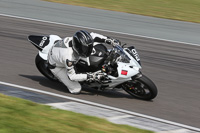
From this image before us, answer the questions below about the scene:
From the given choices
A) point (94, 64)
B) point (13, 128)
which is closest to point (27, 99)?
point (94, 64)

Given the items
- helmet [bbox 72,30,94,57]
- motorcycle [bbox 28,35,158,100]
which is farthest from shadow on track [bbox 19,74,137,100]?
helmet [bbox 72,30,94,57]

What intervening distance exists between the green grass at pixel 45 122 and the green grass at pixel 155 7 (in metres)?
13.2

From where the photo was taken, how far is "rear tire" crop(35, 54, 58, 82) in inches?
382

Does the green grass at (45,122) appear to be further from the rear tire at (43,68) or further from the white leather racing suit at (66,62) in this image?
the rear tire at (43,68)

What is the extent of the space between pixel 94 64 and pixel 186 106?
6.86 ft

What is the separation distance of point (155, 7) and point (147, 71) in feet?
33.4

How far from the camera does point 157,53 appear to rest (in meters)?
13.3

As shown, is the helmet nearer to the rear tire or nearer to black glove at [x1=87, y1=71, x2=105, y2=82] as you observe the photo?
black glove at [x1=87, y1=71, x2=105, y2=82]

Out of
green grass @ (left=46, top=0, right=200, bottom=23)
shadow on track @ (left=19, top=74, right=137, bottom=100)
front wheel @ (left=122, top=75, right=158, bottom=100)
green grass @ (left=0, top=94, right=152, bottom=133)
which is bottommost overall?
green grass @ (left=0, top=94, right=152, bottom=133)

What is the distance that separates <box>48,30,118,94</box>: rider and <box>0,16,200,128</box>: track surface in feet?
1.08

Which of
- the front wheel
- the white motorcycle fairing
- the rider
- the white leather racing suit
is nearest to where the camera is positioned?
the front wheel

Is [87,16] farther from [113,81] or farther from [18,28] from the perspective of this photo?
[113,81]

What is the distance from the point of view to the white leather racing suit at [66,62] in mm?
8742

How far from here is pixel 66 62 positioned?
8.73 metres
